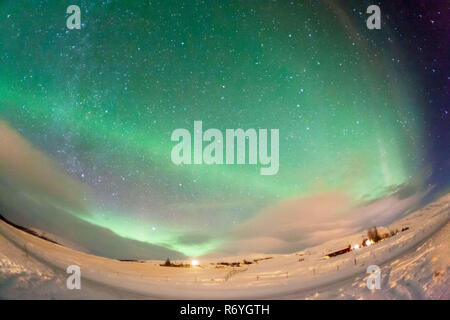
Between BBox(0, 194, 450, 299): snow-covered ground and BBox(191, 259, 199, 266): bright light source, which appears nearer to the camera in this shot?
BBox(0, 194, 450, 299): snow-covered ground

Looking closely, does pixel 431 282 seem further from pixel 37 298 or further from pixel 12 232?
pixel 12 232

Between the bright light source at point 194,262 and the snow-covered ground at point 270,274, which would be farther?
the bright light source at point 194,262

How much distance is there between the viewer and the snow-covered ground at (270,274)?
468 centimetres

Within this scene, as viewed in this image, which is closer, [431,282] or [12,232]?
[431,282]

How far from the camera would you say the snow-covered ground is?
15.4 ft

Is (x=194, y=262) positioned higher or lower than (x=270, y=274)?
higher

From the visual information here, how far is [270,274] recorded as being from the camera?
5379 mm

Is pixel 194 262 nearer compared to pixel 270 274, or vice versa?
pixel 270 274

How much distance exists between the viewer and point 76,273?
5043 millimetres

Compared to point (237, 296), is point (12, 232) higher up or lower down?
higher up

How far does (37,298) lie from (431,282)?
5850mm
